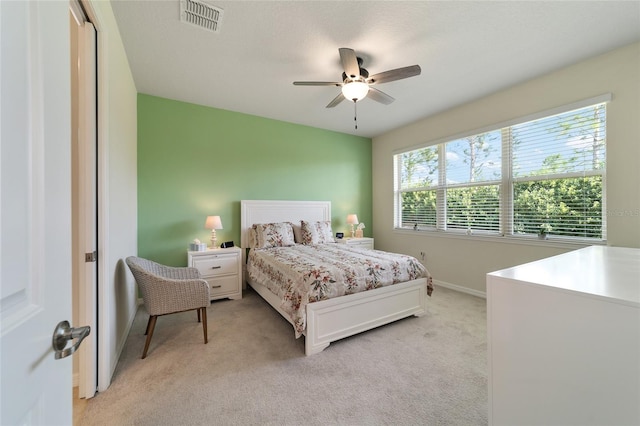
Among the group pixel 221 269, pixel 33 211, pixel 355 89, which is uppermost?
pixel 355 89

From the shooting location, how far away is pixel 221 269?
3404mm

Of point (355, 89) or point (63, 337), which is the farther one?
point (355, 89)

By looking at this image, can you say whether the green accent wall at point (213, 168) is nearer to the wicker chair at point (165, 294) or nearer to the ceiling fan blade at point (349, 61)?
the wicker chair at point (165, 294)

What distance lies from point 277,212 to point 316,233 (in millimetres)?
747

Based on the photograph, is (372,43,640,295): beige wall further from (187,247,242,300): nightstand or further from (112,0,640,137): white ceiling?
(187,247,242,300): nightstand

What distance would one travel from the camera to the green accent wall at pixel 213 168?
11.1ft

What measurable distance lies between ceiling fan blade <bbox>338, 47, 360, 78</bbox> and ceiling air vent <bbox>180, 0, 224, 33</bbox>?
100 cm

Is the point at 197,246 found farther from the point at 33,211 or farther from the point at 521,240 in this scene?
the point at 521,240

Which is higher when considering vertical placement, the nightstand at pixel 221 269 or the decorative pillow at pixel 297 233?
the decorative pillow at pixel 297 233

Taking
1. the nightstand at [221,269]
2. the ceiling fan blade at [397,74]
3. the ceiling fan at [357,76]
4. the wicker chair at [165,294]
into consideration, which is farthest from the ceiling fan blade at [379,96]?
the nightstand at [221,269]

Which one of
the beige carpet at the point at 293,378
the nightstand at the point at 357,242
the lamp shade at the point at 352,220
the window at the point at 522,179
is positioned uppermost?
the window at the point at 522,179

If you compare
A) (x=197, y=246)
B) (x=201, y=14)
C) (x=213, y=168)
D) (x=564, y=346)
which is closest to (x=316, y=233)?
(x=197, y=246)

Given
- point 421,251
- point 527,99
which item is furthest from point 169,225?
point 527,99

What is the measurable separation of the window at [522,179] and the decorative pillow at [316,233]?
5.30 feet
